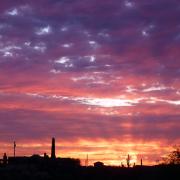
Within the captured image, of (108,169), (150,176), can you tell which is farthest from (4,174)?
(150,176)

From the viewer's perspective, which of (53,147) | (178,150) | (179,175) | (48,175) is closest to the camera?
(179,175)

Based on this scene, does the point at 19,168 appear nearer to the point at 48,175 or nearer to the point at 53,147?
the point at 48,175

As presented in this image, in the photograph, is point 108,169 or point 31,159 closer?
point 108,169

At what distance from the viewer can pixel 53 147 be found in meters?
84.3

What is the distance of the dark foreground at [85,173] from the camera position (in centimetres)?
7181

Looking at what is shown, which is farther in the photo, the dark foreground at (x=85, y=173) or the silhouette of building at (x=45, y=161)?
the silhouette of building at (x=45, y=161)

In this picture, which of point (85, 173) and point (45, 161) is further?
point (45, 161)

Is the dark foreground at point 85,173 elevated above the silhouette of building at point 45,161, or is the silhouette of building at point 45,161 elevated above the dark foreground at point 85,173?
the silhouette of building at point 45,161

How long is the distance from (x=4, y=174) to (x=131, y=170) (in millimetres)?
18594

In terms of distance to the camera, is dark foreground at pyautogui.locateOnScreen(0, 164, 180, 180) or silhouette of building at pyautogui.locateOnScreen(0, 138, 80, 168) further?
silhouette of building at pyautogui.locateOnScreen(0, 138, 80, 168)

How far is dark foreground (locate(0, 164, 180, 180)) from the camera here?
236ft

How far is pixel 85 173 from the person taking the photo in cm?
7556

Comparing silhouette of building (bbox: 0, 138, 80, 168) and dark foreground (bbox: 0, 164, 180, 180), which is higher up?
silhouette of building (bbox: 0, 138, 80, 168)

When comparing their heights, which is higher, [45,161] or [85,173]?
[45,161]
